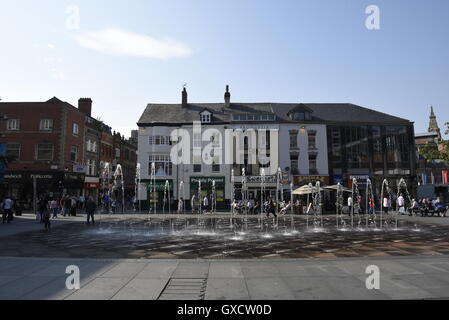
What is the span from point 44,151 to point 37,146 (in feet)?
3.14

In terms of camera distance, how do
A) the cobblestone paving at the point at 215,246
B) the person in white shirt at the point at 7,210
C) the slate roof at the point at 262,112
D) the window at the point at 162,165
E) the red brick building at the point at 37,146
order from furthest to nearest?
the slate roof at the point at 262,112 < the window at the point at 162,165 < the red brick building at the point at 37,146 < the person in white shirt at the point at 7,210 < the cobblestone paving at the point at 215,246

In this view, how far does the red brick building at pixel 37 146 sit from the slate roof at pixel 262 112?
372 inches

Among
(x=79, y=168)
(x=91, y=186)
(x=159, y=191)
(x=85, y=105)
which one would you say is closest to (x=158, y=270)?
(x=159, y=191)

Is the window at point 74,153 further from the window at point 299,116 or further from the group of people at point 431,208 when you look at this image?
the group of people at point 431,208

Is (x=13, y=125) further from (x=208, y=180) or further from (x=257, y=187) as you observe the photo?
(x=257, y=187)

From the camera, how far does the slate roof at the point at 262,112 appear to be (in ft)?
141

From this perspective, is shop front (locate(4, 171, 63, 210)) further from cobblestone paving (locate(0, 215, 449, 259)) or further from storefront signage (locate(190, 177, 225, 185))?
cobblestone paving (locate(0, 215, 449, 259))

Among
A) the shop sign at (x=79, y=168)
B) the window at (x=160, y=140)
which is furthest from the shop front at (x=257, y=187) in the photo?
the shop sign at (x=79, y=168)

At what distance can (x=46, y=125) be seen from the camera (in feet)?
126

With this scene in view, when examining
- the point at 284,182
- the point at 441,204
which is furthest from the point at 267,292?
the point at 284,182

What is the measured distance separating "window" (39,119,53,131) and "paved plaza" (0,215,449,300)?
3167 cm

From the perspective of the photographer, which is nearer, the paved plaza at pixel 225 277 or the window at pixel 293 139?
Result: the paved plaza at pixel 225 277

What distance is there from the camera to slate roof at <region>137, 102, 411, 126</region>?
42.8 meters
